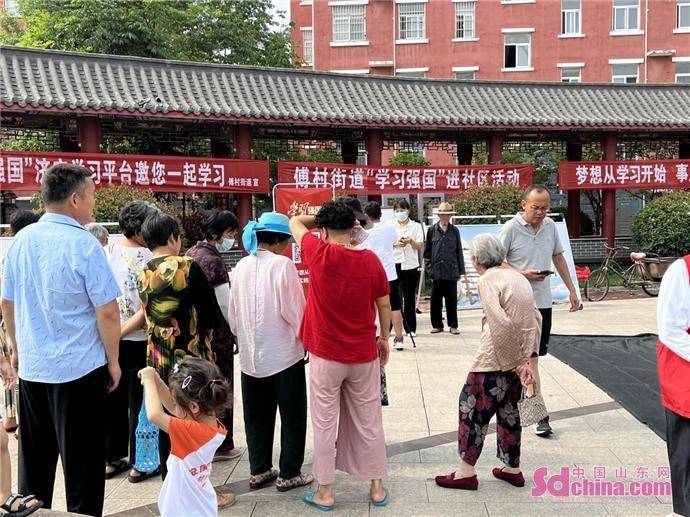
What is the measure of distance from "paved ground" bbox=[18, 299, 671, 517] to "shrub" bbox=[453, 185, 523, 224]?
14.6 ft

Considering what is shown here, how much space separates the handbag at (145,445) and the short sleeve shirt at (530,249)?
2.66 metres

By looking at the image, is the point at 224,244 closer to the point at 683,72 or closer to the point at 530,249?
the point at 530,249

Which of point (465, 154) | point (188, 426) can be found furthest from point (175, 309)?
point (465, 154)

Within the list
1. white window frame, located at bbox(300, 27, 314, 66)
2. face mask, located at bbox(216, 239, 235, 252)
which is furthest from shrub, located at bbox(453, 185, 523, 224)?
white window frame, located at bbox(300, 27, 314, 66)

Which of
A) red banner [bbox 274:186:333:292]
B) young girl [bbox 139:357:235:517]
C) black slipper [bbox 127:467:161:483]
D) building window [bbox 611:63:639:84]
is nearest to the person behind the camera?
young girl [bbox 139:357:235:517]

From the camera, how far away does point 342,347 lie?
324 centimetres

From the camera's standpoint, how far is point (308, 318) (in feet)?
11.1

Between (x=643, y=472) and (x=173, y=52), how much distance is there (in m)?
17.1

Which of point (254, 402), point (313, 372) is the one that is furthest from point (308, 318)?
point (254, 402)

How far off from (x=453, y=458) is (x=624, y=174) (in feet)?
39.7

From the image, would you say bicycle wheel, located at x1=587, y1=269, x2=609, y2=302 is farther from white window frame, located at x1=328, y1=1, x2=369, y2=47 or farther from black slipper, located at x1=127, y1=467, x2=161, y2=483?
white window frame, located at x1=328, y1=1, x2=369, y2=47

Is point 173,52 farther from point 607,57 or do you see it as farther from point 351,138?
point 607,57

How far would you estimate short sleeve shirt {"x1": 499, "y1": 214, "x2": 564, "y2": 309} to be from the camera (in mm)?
4488

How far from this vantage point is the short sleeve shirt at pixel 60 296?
2.71 metres
